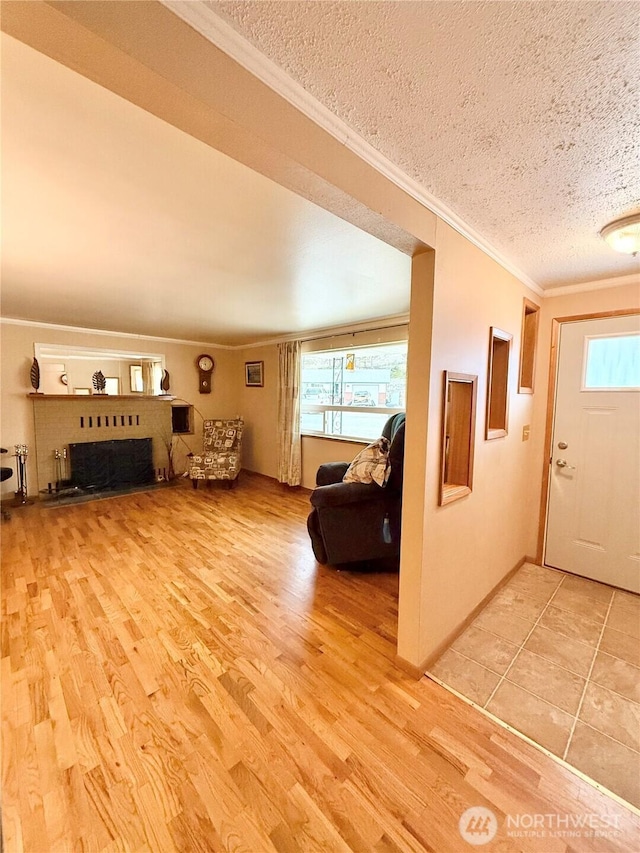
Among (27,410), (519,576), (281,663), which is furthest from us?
(27,410)

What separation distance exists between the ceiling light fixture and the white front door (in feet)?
2.95

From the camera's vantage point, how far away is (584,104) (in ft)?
3.06

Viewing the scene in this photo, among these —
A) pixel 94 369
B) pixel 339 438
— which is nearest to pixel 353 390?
pixel 339 438

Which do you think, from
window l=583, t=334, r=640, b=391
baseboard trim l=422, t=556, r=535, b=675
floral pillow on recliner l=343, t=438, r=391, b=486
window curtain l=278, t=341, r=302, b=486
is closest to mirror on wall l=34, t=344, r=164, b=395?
window curtain l=278, t=341, r=302, b=486

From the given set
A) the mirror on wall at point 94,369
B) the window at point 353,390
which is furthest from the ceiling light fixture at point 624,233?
the mirror on wall at point 94,369

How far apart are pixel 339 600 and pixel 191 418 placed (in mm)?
4372

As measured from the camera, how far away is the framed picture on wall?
561cm

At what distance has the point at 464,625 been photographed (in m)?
2.01

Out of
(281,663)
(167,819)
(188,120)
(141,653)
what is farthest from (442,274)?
(141,653)

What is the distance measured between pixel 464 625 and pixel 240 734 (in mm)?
1366

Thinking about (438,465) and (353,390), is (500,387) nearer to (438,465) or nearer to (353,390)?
(438,465)

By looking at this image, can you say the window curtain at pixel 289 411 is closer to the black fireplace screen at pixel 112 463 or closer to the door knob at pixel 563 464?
the black fireplace screen at pixel 112 463

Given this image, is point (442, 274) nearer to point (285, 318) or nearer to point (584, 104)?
point (584, 104)
